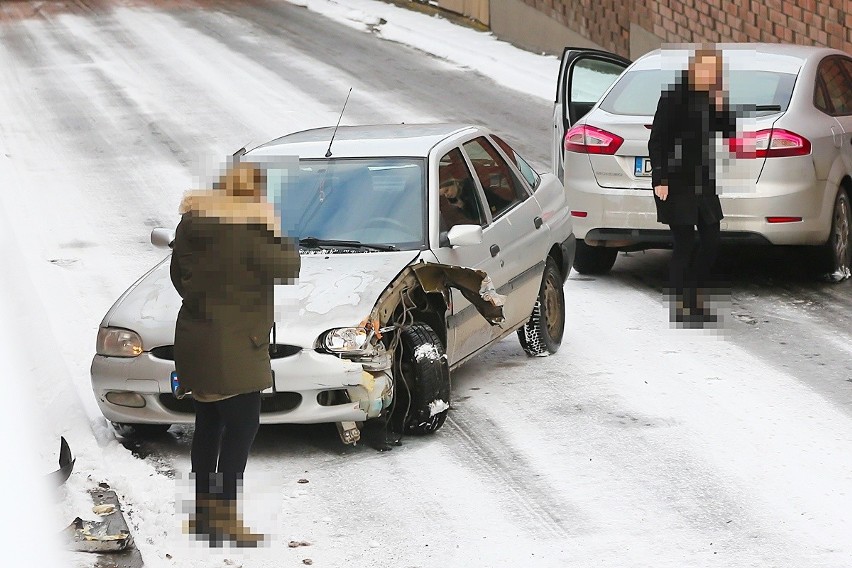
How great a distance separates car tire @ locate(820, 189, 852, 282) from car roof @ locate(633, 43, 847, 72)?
1.05 metres

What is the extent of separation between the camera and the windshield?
788 centimetres

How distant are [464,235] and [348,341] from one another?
1.05 meters

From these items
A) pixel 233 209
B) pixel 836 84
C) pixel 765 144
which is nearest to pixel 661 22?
pixel 836 84

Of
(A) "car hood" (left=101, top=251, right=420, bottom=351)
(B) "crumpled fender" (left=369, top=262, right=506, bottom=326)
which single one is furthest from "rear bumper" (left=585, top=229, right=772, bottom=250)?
(A) "car hood" (left=101, top=251, right=420, bottom=351)

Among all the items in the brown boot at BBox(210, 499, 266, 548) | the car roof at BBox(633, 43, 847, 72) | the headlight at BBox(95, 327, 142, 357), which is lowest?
the brown boot at BBox(210, 499, 266, 548)

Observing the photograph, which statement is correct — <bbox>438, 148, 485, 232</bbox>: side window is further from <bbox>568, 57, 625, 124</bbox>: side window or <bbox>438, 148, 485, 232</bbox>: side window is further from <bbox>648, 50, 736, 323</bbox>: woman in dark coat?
<bbox>568, 57, 625, 124</bbox>: side window

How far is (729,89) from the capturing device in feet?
34.0

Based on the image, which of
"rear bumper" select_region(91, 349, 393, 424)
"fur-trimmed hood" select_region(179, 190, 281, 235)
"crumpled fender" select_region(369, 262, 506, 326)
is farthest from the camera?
"crumpled fender" select_region(369, 262, 506, 326)

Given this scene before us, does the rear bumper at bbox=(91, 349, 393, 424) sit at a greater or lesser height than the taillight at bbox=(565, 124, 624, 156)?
lesser

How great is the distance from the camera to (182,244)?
228 inches

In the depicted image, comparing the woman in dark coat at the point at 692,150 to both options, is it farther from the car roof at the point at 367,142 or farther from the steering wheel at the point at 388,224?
the steering wheel at the point at 388,224

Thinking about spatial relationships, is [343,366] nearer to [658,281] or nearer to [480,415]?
[480,415]

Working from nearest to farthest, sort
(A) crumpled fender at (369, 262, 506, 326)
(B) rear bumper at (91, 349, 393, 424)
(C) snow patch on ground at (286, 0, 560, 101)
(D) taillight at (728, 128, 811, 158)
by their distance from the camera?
(B) rear bumper at (91, 349, 393, 424)
(A) crumpled fender at (369, 262, 506, 326)
(D) taillight at (728, 128, 811, 158)
(C) snow patch on ground at (286, 0, 560, 101)

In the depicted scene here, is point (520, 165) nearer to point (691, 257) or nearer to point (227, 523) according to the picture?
point (691, 257)
